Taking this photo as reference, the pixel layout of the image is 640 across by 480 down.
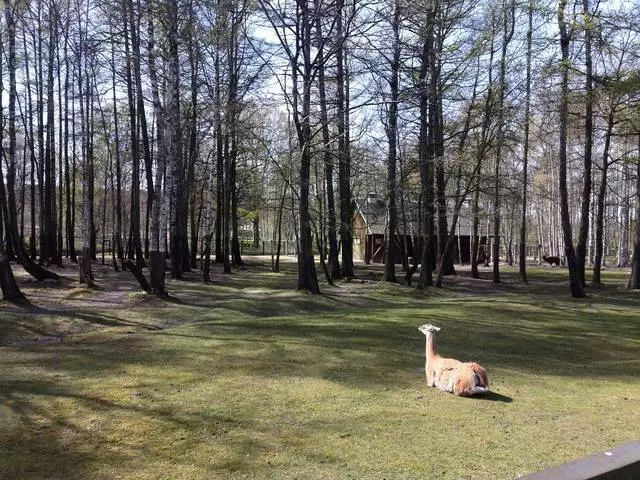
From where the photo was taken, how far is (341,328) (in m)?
11.9

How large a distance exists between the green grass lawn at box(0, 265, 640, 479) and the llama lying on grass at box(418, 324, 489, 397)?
15cm

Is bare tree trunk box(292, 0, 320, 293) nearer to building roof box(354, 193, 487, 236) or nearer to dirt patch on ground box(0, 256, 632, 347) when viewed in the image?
dirt patch on ground box(0, 256, 632, 347)

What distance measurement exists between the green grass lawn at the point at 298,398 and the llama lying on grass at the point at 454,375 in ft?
0.49

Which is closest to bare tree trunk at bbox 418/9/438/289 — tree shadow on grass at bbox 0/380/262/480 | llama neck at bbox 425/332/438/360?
llama neck at bbox 425/332/438/360

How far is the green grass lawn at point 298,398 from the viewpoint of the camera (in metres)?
4.54

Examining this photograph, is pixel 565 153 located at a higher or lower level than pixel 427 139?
lower

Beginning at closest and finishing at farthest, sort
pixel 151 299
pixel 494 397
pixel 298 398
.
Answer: pixel 298 398, pixel 494 397, pixel 151 299

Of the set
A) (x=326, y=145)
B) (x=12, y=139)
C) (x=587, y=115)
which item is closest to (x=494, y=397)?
(x=326, y=145)

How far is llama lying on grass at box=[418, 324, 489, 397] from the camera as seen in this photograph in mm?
6539

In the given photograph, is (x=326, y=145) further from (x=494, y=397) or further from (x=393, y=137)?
(x=494, y=397)

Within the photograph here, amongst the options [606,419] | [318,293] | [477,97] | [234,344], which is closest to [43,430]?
[234,344]

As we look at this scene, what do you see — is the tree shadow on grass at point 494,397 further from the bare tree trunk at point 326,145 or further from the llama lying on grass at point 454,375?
the bare tree trunk at point 326,145

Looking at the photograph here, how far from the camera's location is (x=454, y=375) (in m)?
6.73

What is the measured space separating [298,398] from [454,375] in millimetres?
1830
